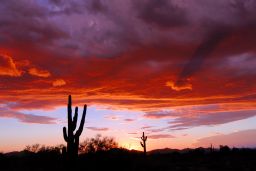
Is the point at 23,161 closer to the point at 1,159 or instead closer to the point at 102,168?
the point at 1,159

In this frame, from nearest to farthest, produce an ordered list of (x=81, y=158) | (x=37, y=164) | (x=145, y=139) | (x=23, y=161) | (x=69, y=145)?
(x=69, y=145), (x=81, y=158), (x=37, y=164), (x=23, y=161), (x=145, y=139)

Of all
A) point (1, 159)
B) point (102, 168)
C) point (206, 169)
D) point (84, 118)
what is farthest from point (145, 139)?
point (84, 118)

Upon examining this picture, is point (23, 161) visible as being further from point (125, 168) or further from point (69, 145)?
point (69, 145)

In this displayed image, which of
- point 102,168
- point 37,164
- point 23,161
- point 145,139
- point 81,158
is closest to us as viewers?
point 102,168

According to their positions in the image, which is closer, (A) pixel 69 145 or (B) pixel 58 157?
(A) pixel 69 145

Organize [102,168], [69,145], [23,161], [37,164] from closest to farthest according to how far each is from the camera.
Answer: [69,145] < [102,168] < [37,164] < [23,161]

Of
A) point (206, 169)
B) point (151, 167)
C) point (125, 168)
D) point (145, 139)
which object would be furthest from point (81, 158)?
point (145, 139)

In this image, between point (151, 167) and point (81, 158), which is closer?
point (81, 158)

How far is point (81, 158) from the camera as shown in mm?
30875

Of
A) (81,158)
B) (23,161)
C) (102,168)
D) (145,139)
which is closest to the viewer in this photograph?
(102,168)

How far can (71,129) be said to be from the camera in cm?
2283

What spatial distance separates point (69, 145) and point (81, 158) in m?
8.53

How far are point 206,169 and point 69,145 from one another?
61.7ft

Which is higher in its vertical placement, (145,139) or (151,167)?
(145,139)
